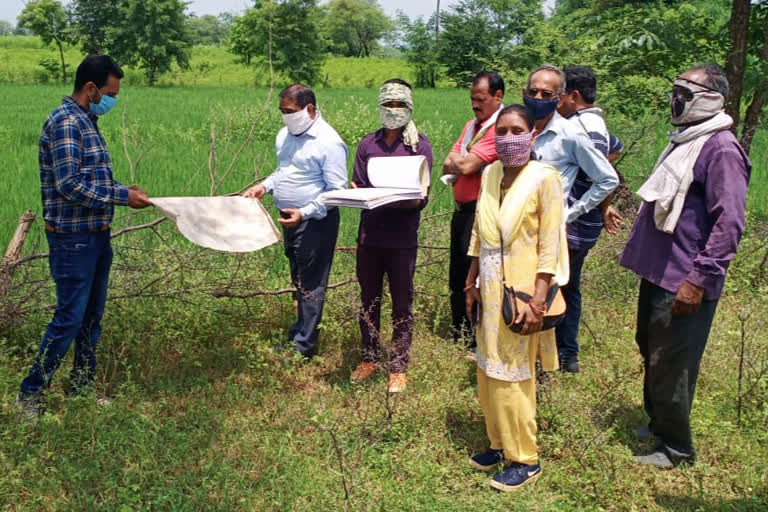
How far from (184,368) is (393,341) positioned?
1.24 meters

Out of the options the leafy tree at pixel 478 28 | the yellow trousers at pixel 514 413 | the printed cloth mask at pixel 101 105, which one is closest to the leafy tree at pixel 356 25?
the leafy tree at pixel 478 28

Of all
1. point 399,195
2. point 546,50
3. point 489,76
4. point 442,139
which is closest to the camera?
point 399,195

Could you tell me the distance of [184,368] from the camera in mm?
3924

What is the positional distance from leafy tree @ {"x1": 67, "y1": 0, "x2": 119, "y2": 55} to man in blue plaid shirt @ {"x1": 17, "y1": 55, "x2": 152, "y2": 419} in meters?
38.6

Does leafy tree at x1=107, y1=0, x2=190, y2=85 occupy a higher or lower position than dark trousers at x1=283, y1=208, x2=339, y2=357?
higher

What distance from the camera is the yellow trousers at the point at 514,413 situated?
2834mm

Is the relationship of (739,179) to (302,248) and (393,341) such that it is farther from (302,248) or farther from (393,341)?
(302,248)

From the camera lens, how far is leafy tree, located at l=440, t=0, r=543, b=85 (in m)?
37.9

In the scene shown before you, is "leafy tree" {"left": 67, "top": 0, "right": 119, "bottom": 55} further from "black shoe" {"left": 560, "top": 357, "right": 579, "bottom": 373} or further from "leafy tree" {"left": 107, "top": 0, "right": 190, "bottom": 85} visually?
"black shoe" {"left": 560, "top": 357, "right": 579, "bottom": 373}

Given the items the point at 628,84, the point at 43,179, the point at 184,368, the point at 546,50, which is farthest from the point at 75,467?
the point at 546,50

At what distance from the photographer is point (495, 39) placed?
38.9 meters

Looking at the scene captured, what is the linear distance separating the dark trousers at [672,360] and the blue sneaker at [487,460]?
766mm

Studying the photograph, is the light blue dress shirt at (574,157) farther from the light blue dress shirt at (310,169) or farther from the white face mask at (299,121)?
the white face mask at (299,121)

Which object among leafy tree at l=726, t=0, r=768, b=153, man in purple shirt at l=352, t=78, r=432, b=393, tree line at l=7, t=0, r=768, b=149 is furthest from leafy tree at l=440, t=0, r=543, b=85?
man in purple shirt at l=352, t=78, r=432, b=393
